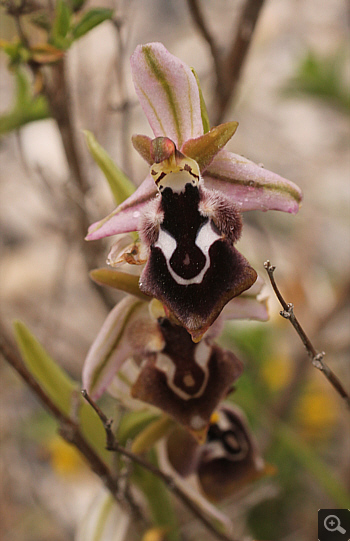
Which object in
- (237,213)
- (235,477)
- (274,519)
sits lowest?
(274,519)

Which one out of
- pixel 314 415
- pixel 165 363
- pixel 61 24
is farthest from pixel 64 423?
pixel 314 415

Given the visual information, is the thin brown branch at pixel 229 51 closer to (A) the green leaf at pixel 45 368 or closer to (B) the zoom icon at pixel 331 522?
(A) the green leaf at pixel 45 368

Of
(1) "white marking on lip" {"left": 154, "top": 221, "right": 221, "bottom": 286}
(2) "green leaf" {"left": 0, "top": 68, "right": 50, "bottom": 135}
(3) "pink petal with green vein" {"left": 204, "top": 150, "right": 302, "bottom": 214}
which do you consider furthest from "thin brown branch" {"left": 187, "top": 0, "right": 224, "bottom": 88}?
(1) "white marking on lip" {"left": 154, "top": 221, "right": 221, "bottom": 286}

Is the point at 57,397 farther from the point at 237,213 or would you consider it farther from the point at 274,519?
the point at 274,519

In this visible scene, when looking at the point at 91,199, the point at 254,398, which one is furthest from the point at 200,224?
the point at 254,398

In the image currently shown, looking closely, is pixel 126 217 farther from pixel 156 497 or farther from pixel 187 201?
pixel 156 497

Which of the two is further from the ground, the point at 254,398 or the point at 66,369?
the point at 66,369
